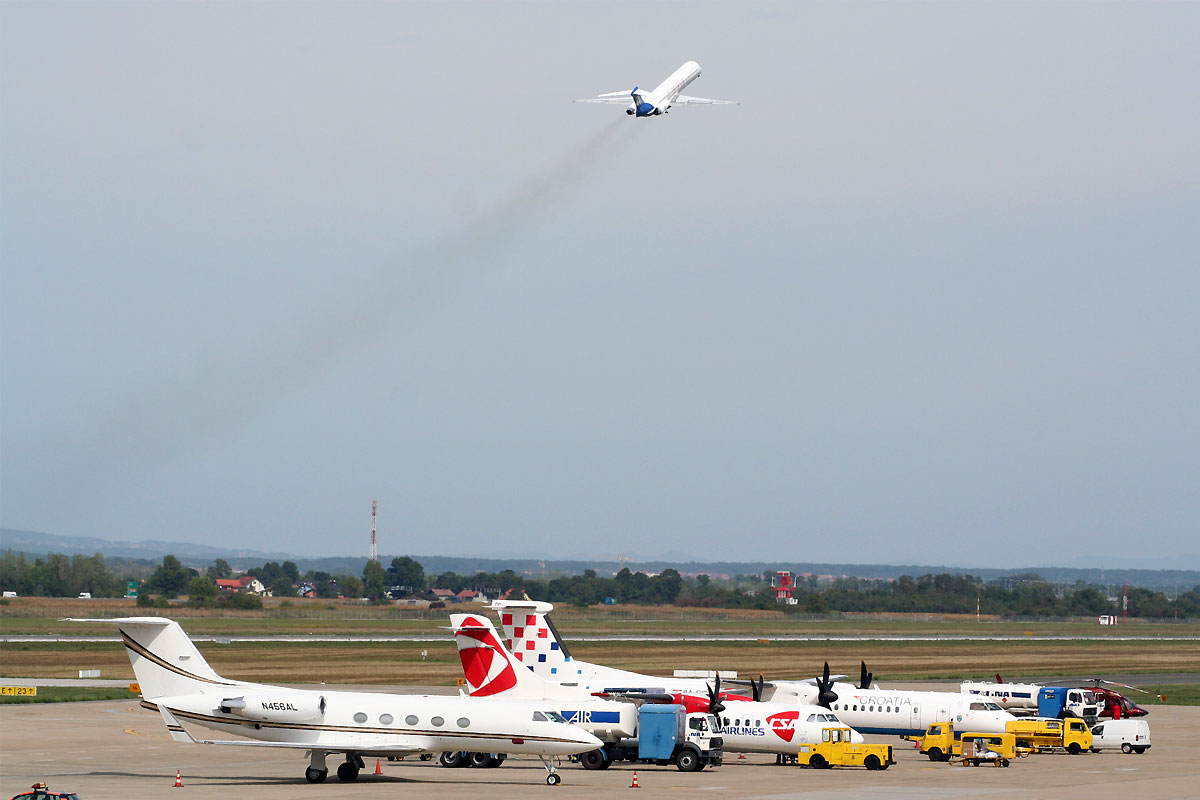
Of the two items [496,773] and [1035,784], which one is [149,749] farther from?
[1035,784]

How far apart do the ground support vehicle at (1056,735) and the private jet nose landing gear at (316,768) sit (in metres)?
29.5

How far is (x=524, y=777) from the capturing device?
2053 inches

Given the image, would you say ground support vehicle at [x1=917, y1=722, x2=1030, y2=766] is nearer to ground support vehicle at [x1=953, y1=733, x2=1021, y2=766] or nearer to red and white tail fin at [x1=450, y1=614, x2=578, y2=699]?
ground support vehicle at [x1=953, y1=733, x2=1021, y2=766]

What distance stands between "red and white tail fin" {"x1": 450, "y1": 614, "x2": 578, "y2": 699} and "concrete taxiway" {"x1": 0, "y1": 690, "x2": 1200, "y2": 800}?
281cm

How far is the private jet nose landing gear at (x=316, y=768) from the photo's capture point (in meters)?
50.3

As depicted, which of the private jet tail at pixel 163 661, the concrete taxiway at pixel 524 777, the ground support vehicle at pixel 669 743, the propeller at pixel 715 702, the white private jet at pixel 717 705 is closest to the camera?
the concrete taxiway at pixel 524 777

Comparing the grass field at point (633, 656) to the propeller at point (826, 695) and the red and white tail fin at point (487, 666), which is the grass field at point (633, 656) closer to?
the propeller at point (826, 695)

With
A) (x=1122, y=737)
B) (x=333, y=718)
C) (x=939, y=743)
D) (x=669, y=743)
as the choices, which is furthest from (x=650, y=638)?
(x=333, y=718)

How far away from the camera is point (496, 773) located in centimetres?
5347

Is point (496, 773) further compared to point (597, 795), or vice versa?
point (496, 773)

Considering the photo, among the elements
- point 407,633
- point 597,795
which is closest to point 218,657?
point 407,633

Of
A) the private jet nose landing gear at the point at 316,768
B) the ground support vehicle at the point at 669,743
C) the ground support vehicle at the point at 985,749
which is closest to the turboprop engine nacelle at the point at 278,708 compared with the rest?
the private jet nose landing gear at the point at 316,768

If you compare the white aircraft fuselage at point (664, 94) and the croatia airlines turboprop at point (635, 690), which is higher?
the white aircraft fuselage at point (664, 94)

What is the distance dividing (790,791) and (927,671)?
71799mm
